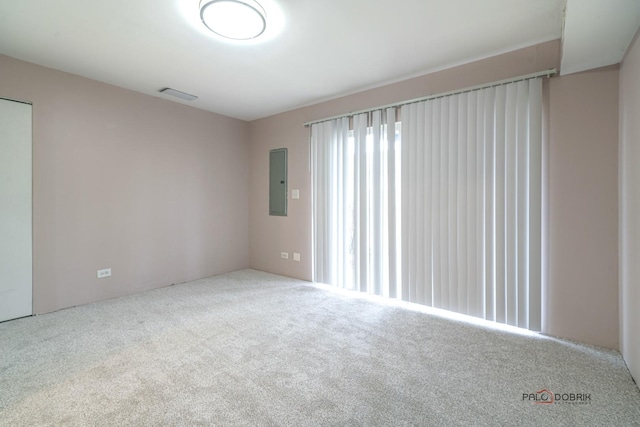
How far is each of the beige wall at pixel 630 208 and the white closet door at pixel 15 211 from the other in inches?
205

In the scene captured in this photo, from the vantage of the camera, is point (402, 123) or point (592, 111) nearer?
point (592, 111)

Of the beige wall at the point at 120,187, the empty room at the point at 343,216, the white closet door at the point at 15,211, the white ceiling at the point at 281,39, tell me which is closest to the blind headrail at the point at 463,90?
Result: the empty room at the point at 343,216

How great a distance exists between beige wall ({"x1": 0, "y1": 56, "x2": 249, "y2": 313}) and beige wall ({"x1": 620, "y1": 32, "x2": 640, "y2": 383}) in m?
4.68

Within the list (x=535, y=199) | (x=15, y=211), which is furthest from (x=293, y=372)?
(x=15, y=211)

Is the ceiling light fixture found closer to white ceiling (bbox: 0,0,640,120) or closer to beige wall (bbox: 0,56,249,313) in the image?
white ceiling (bbox: 0,0,640,120)

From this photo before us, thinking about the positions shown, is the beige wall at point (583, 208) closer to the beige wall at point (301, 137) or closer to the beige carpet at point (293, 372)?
the beige carpet at point (293, 372)

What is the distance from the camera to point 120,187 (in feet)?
11.9

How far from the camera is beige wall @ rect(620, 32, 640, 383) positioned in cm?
188

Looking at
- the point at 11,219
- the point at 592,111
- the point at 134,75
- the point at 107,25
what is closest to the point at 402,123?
the point at 592,111

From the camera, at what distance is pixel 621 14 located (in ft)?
5.73

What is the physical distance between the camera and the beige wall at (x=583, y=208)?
2.29 metres

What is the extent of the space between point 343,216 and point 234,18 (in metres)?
2.47

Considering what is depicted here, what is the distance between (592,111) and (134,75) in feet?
14.7

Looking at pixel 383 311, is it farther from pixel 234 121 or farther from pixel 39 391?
pixel 234 121
